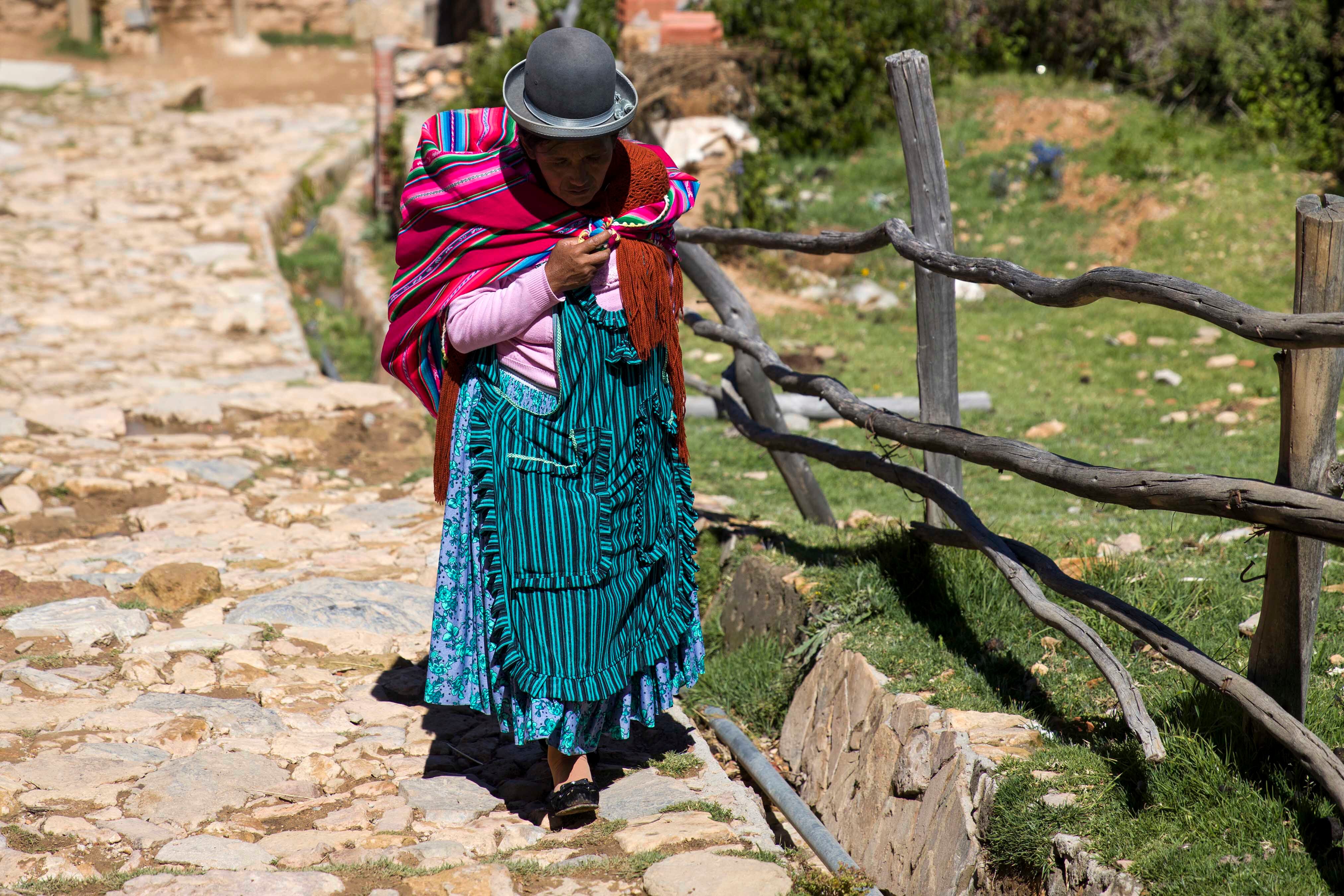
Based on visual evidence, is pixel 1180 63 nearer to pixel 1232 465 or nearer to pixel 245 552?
pixel 1232 465

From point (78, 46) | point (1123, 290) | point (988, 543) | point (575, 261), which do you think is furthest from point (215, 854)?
point (78, 46)

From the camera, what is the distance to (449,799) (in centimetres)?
304

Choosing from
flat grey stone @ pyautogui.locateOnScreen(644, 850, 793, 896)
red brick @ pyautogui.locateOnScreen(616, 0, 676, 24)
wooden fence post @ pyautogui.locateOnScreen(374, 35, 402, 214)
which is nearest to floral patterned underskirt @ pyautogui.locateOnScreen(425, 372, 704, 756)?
flat grey stone @ pyautogui.locateOnScreen(644, 850, 793, 896)

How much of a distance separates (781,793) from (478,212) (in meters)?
1.73

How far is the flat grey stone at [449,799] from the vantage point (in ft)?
9.71

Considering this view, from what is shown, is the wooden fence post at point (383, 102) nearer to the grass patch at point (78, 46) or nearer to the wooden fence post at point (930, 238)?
the wooden fence post at point (930, 238)

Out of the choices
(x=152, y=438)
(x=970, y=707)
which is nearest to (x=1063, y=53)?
(x=152, y=438)

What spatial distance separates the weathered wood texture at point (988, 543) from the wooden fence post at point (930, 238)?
0.41ft

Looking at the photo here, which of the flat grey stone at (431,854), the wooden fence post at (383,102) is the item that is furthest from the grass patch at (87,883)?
the wooden fence post at (383,102)

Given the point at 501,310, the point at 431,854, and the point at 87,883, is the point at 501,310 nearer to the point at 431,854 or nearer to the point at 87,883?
the point at 431,854

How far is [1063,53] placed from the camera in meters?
11.8

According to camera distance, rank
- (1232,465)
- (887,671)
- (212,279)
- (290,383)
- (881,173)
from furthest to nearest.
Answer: (881,173), (212,279), (290,383), (1232,465), (887,671)

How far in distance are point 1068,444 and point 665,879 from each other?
3830 millimetres

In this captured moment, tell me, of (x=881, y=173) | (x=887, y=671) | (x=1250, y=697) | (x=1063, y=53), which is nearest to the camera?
(x=1250, y=697)
